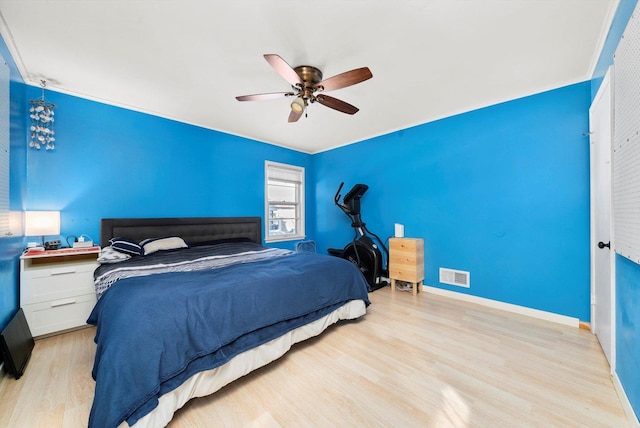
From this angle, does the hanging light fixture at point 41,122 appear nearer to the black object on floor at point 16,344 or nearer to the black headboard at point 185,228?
the black headboard at point 185,228

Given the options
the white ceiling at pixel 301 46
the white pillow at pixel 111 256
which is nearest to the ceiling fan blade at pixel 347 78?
the white ceiling at pixel 301 46

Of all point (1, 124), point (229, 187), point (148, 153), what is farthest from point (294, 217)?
point (1, 124)

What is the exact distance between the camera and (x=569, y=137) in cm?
260

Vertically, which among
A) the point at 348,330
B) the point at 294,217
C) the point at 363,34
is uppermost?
the point at 363,34

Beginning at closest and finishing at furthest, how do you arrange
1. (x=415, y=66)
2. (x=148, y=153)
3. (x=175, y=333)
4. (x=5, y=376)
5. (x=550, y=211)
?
1. (x=175, y=333)
2. (x=5, y=376)
3. (x=415, y=66)
4. (x=550, y=211)
5. (x=148, y=153)

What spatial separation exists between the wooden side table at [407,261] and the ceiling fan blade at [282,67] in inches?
103

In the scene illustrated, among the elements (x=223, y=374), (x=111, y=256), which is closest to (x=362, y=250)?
(x=223, y=374)

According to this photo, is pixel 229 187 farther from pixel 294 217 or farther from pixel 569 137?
pixel 569 137

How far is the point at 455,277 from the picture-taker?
11.2 feet

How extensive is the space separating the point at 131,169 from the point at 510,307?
505 centimetres

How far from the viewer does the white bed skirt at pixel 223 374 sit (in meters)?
1.31

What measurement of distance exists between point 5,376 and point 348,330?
2.67m

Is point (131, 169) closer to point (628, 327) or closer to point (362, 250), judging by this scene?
point (362, 250)

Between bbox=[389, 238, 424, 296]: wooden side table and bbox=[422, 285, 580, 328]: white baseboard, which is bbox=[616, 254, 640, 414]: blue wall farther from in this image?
bbox=[389, 238, 424, 296]: wooden side table
